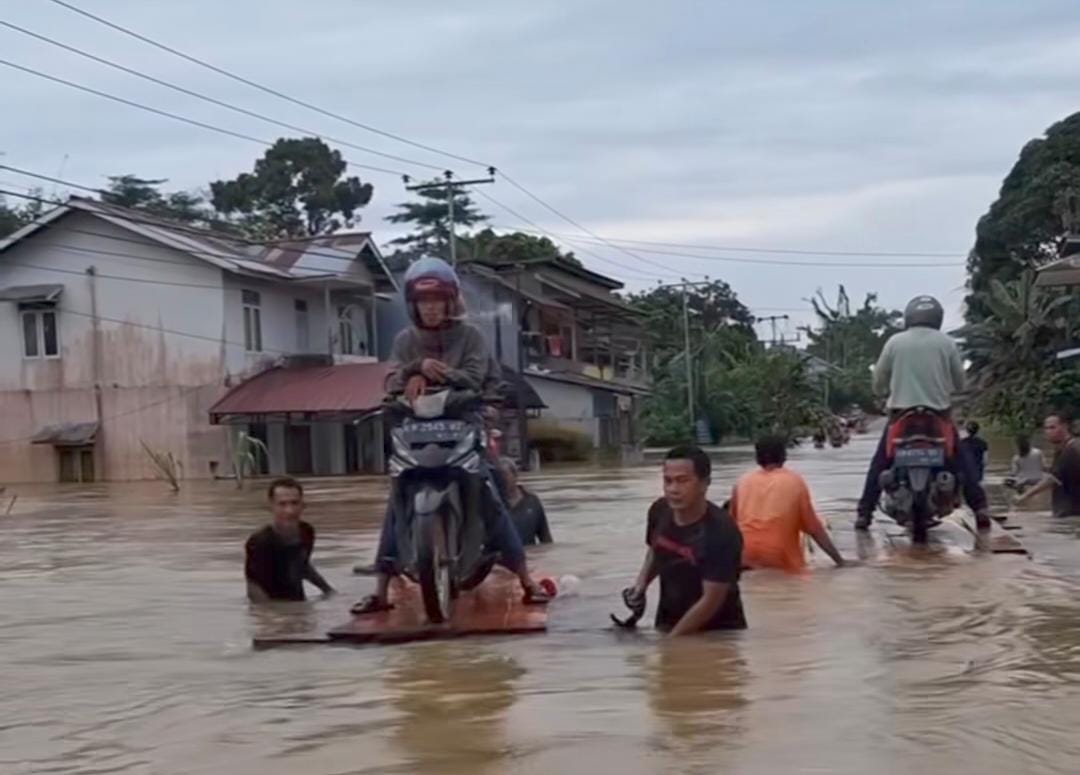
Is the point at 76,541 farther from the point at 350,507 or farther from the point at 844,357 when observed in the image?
Result: the point at 844,357

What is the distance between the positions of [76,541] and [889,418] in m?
9.53

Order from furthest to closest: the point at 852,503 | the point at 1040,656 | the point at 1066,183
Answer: the point at 1066,183, the point at 852,503, the point at 1040,656

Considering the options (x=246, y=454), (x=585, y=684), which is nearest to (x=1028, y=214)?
(x=246, y=454)

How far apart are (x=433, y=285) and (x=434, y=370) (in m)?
0.51

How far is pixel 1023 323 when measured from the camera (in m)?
41.6

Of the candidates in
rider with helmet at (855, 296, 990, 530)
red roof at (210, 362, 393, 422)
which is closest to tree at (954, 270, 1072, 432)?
red roof at (210, 362, 393, 422)

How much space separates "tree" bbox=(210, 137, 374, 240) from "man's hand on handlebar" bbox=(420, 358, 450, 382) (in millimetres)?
64428

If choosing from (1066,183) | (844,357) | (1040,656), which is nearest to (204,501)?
(1040,656)

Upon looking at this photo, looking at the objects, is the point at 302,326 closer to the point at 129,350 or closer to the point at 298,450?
the point at 298,450

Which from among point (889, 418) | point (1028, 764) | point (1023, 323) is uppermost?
point (1023, 323)

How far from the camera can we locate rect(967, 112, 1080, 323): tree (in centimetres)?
5184

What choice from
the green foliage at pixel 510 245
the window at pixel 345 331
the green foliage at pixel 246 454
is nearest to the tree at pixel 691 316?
the green foliage at pixel 510 245

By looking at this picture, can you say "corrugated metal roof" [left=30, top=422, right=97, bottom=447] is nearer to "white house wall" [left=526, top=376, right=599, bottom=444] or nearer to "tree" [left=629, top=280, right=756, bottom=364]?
"white house wall" [left=526, top=376, right=599, bottom=444]

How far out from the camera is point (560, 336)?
5594 centimetres
